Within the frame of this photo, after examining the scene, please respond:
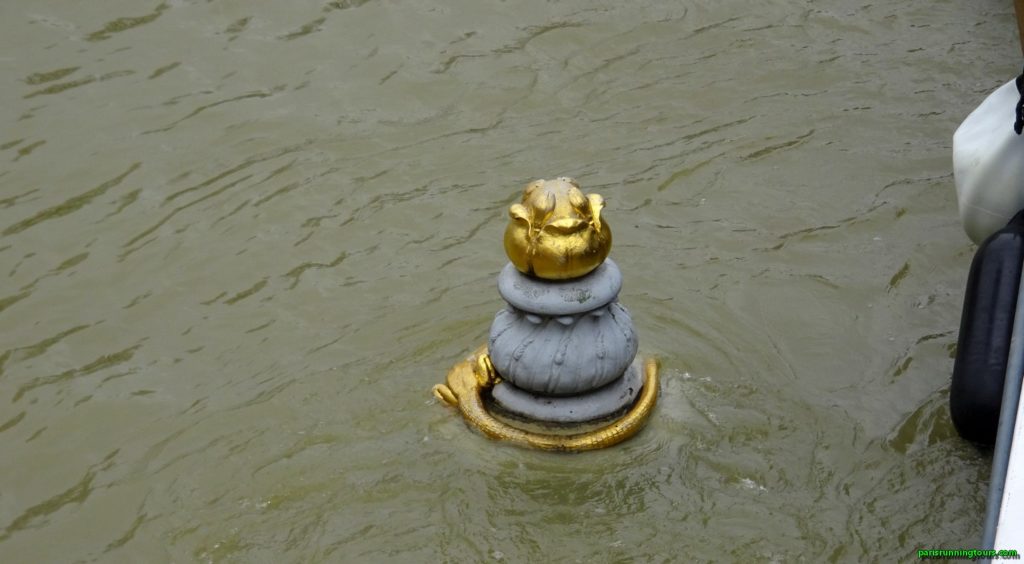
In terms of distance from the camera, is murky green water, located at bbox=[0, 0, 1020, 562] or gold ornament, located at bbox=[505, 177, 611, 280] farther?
murky green water, located at bbox=[0, 0, 1020, 562]

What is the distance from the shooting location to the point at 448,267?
5516mm

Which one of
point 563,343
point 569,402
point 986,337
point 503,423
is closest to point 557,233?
point 563,343

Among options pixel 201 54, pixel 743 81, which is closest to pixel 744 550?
pixel 743 81

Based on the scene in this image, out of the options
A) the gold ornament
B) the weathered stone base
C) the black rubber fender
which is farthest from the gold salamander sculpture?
the black rubber fender

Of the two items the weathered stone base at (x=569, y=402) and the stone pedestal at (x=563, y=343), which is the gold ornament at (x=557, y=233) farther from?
the weathered stone base at (x=569, y=402)

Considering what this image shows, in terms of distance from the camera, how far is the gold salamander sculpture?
421 centimetres

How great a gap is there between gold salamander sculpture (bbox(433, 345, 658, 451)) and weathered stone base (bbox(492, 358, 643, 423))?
0.05 m

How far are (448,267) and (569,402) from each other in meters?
1.49

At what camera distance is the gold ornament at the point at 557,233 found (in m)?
3.94

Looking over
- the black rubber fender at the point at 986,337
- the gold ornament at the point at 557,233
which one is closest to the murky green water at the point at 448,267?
the black rubber fender at the point at 986,337

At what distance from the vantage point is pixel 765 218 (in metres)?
5.91

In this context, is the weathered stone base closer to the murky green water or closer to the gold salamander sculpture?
the gold salamander sculpture

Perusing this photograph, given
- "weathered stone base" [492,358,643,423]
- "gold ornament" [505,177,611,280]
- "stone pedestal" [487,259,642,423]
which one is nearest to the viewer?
"gold ornament" [505,177,611,280]

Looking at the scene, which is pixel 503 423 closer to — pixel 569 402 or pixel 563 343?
pixel 569 402
